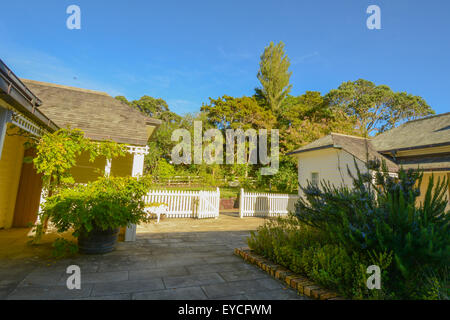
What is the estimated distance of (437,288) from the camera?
2.13 meters

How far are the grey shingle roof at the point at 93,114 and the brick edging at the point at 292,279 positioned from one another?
414cm

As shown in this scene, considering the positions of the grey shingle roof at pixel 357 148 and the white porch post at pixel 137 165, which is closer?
the white porch post at pixel 137 165

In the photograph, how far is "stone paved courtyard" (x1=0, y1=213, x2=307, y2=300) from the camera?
2.58 m

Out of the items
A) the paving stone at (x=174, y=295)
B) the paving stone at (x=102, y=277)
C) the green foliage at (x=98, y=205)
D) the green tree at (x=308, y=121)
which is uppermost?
the green tree at (x=308, y=121)

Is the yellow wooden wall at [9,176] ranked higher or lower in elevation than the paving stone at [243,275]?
higher

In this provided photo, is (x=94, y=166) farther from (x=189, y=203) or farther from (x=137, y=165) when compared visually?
(x=137, y=165)

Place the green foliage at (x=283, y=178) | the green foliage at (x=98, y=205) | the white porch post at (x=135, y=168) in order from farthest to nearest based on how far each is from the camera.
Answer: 1. the green foliage at (x=283, y=178)
2. the white porch post at (x=135, y=168)
3. the green foliage at (x=98, y=205)

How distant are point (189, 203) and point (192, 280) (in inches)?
264

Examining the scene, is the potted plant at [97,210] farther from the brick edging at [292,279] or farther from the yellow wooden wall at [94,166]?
the yellow wooden wall at [94,166]

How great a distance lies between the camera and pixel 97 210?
3.80m

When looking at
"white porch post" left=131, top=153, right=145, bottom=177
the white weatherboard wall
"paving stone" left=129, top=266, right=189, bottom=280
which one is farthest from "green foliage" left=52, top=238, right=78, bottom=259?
the white weatherboard wall

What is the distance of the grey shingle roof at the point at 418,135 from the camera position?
8.66 metres

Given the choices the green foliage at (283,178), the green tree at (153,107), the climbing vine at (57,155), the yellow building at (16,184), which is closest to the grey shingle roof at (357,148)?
the green foliage at (283,178)
